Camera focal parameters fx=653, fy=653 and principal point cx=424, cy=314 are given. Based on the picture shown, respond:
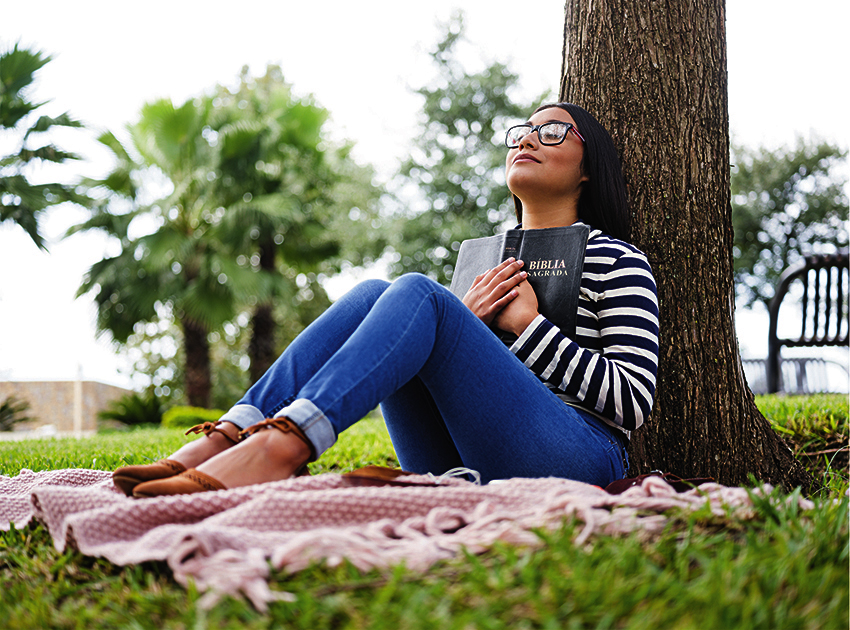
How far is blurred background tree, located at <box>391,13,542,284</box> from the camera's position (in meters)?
16.2

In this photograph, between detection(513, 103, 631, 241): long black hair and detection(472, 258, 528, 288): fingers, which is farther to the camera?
detection(513, 103, 631, 241): long black hair

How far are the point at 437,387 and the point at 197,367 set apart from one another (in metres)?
11.3

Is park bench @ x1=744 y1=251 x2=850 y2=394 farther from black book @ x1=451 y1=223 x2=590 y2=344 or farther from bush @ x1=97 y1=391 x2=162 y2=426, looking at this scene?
bush @ x1=97 y1=391 x2=162 y2=426

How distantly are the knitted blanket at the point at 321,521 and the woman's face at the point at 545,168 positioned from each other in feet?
3.71

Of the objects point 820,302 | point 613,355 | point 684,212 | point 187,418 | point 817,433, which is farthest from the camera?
point 187,418

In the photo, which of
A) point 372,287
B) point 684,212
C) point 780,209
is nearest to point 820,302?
point 684,212

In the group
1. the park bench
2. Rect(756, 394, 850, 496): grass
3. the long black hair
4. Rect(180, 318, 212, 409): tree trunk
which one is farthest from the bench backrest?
Rect(180, 318, 212, 409): tree trunk

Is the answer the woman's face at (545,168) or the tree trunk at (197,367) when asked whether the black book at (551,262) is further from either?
the tree trunk at (197,367)

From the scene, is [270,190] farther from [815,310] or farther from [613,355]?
[613,355]

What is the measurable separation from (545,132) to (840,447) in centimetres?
217

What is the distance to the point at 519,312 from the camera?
194 centimetres

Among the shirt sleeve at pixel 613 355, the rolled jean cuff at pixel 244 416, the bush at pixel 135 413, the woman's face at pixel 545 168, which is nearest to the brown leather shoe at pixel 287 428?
the rolled jean cuff at pixel 244 416

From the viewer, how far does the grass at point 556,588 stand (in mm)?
916

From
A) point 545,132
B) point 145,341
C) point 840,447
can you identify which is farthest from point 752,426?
point 145,341
